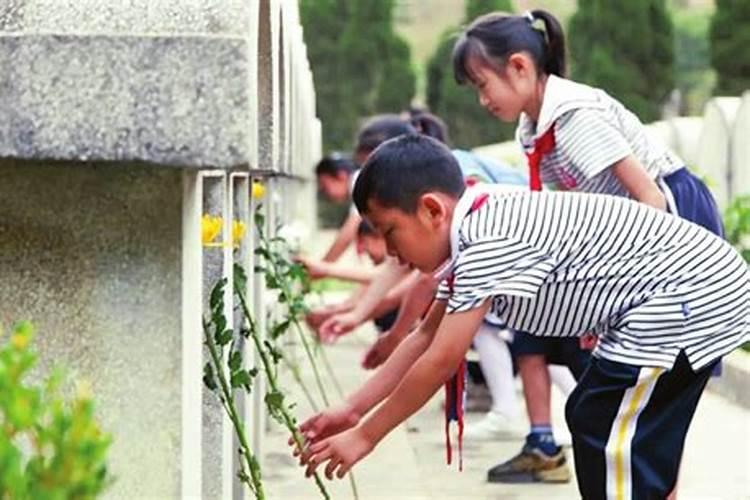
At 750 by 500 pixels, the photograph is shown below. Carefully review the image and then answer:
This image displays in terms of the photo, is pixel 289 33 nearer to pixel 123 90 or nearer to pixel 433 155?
pixel 433 155

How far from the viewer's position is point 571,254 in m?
4.16

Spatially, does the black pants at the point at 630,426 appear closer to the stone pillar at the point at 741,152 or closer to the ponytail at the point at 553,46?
the ponytail at the point at 553,46

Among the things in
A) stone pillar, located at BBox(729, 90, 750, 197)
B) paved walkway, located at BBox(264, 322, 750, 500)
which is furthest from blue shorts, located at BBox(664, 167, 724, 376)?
stone pillar, located at BBox(729, 90, 750, 197)

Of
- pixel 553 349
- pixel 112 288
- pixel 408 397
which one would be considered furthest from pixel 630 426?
pixel 553 349

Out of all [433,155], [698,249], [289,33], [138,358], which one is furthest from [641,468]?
[138,358]

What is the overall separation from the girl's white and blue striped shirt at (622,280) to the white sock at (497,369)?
3.54m

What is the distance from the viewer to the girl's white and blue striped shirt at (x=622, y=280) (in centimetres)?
413

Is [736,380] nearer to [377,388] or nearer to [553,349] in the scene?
[553,349]

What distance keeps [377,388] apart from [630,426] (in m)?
0.56

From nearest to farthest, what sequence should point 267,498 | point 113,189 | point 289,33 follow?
1. point 113,189
2. point 289,33
3. point 267,498

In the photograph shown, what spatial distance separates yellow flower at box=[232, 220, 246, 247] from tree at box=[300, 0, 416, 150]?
2788 centimetres

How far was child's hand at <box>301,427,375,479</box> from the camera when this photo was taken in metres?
3.79

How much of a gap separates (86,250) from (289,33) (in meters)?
2.38

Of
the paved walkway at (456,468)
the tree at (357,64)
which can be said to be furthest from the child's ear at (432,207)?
the tree at (357,64)
